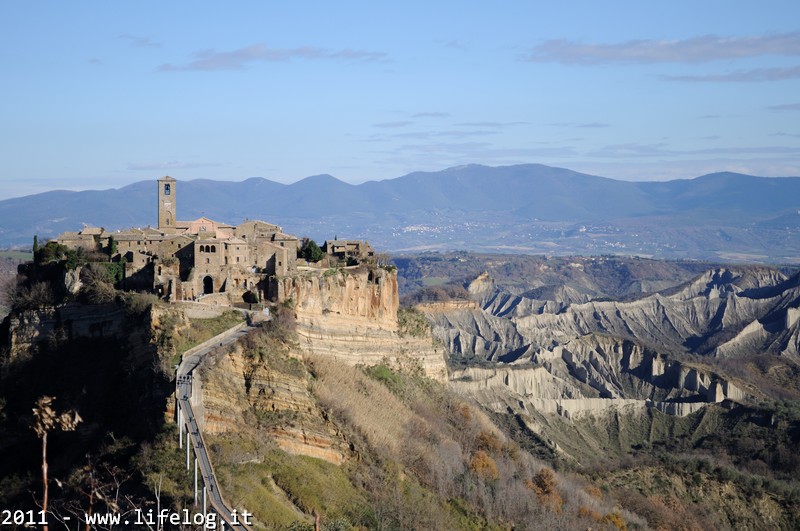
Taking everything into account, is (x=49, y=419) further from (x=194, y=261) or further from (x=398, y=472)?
(x=398, y=472)

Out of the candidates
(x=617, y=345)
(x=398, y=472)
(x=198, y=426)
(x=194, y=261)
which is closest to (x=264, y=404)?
(x=198, y=426)

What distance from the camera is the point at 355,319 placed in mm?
59469

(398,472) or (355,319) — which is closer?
(398,472)

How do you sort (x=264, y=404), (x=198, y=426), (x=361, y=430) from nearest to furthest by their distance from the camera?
(x=198, y=426) → (x=264, y=404) → (x=361, y=430)

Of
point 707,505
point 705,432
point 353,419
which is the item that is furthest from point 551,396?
point 353,419

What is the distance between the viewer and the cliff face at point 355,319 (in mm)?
55200

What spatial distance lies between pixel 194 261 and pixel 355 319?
9.62m

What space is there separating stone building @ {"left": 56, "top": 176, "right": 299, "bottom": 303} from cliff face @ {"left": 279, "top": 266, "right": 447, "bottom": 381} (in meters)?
1.30

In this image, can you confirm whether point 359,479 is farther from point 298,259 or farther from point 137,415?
point 298,259

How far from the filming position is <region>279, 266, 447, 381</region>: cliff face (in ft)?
181

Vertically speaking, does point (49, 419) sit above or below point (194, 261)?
below

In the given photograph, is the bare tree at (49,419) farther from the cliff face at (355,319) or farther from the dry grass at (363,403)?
the cliff face at (355,319)

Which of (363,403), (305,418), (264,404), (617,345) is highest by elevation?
(264,404)

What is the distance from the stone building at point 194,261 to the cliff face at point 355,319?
1304mm
